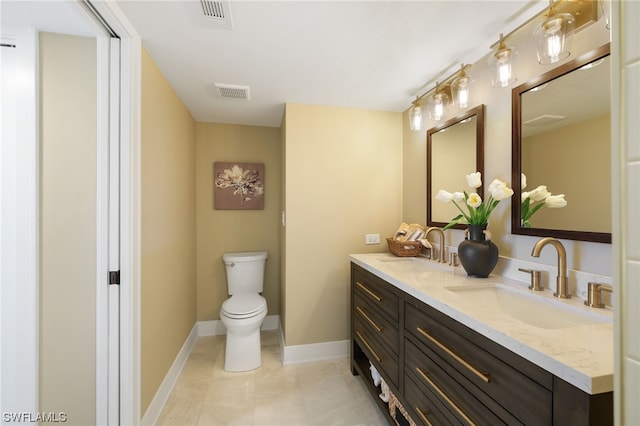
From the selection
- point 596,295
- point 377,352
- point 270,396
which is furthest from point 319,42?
point 270,396

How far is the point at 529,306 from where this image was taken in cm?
120

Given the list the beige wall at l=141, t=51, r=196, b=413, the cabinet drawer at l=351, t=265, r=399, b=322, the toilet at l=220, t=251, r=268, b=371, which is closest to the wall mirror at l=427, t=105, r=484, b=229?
the cabinet drawer at l=351, t=265, r=399, b=322

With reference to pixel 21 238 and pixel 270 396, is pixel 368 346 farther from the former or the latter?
pixel 21 238

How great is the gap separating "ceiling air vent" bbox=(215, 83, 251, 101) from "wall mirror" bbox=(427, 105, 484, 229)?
152 centimetres

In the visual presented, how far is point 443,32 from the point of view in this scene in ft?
4.76

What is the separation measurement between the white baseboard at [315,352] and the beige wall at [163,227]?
917 mm

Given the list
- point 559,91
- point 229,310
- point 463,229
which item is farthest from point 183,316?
point 559,91

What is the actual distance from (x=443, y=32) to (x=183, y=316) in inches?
112

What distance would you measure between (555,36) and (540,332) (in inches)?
Answer: 47.5

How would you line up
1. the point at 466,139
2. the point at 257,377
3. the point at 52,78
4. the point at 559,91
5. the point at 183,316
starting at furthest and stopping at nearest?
the point at 183,316 → the point at 257,377 → the point at 466,139 → the point at 52,78 → the point at 559,91

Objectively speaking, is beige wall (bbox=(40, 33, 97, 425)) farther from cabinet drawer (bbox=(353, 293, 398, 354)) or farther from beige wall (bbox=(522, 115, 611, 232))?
beige wall (bbox=(522, 115, 611, 232))

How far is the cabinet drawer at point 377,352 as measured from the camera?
1519 mm

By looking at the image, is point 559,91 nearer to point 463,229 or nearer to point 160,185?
point 463,229

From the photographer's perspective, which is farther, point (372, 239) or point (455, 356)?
point (372, 239)
